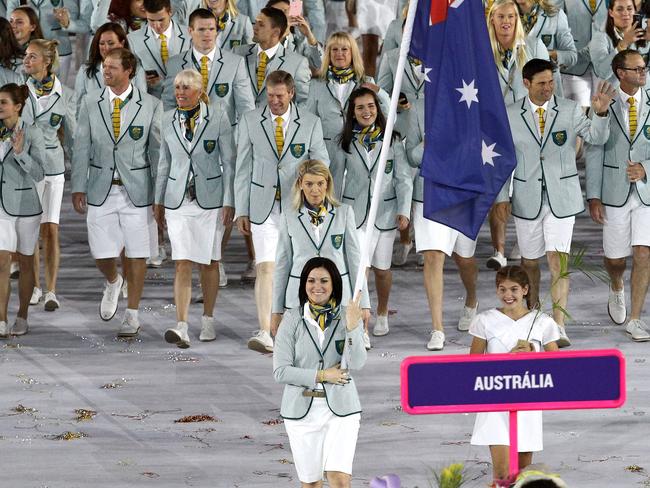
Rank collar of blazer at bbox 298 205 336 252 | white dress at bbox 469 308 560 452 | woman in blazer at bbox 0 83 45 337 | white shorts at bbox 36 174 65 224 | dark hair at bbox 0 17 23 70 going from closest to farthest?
white dress at bbox 469 308 560 452 < collar of blazer at bbox 298 205 336 252 < woman in blazer at bbox 0 83 45 337 < white shorts at bbox 36 174 65 224 < dark hair at bbox 0 17 23 70

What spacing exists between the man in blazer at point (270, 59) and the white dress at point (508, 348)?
432 cm

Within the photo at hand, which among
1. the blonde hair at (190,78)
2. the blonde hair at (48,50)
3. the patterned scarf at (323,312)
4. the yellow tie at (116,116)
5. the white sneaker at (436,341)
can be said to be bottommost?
the white sneaker at (436,341)

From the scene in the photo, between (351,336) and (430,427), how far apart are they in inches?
88.5

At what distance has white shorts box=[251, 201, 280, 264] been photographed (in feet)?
36.6

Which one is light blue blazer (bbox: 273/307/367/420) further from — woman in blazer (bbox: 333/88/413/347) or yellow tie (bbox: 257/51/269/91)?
yellow tie (bbox: 257/51/269/91)

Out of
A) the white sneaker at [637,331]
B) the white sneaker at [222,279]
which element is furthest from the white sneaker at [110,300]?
the white sneaker at [637,331]

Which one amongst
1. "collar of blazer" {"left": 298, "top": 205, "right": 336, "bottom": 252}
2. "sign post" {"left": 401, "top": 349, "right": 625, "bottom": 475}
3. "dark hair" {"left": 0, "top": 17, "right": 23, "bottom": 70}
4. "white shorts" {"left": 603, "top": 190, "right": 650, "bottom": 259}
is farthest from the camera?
"dark hair" {"left": 0, "top": 17, "right": 23, "bottom": 70}

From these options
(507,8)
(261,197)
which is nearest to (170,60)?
(261,197)

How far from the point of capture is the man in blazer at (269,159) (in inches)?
437

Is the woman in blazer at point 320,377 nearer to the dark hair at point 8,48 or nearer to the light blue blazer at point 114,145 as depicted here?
the light blue blazer at point 114,145

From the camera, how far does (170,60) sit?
12.1m

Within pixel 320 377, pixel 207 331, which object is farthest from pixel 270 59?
pixel 320 377

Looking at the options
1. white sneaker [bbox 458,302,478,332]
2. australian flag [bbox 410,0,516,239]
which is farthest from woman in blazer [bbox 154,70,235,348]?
australian flag [bbox 410,0,516,239]

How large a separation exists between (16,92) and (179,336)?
1956mm
